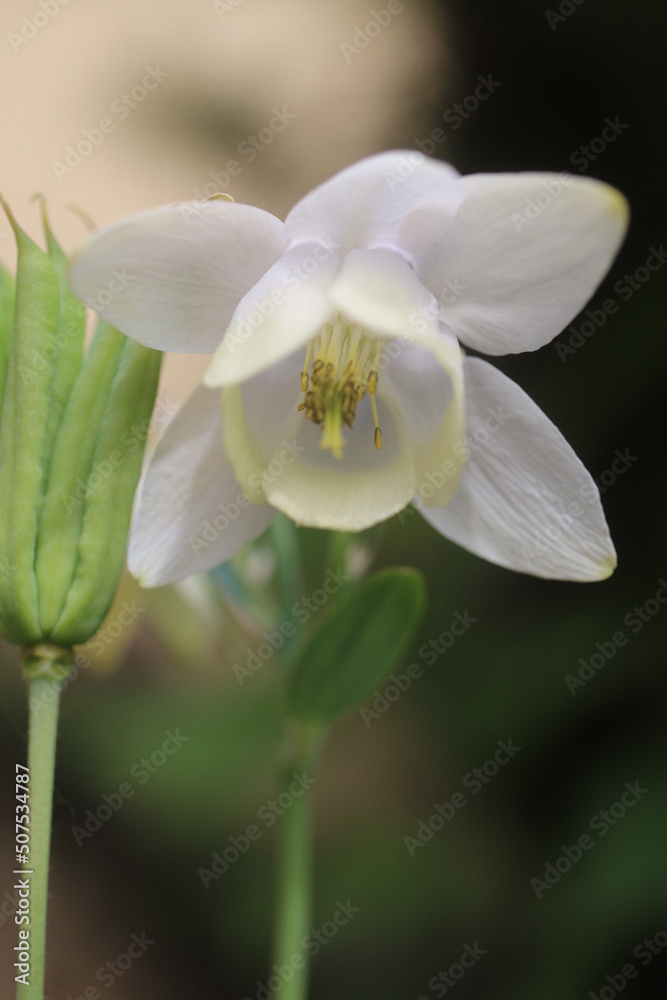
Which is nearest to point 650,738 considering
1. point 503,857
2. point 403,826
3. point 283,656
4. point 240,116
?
point 503,857

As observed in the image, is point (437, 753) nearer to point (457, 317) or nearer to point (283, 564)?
point (283, 564)

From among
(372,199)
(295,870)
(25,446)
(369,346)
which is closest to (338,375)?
(369,346)

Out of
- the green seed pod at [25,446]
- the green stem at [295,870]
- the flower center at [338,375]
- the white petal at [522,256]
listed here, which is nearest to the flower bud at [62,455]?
the green seed pod at [25,446]

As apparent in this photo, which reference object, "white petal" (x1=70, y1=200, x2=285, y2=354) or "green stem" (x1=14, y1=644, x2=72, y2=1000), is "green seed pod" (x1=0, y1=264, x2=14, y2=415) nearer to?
"white petal" (x1=70, y1=200, x2=285, y2=354)

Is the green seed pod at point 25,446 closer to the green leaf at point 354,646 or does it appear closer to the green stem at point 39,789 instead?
the green stem at point 39,789

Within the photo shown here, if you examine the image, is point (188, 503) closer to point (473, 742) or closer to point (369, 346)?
point (369, 346)

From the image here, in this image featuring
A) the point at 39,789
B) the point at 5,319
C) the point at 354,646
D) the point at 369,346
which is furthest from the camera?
the point at 354,646
